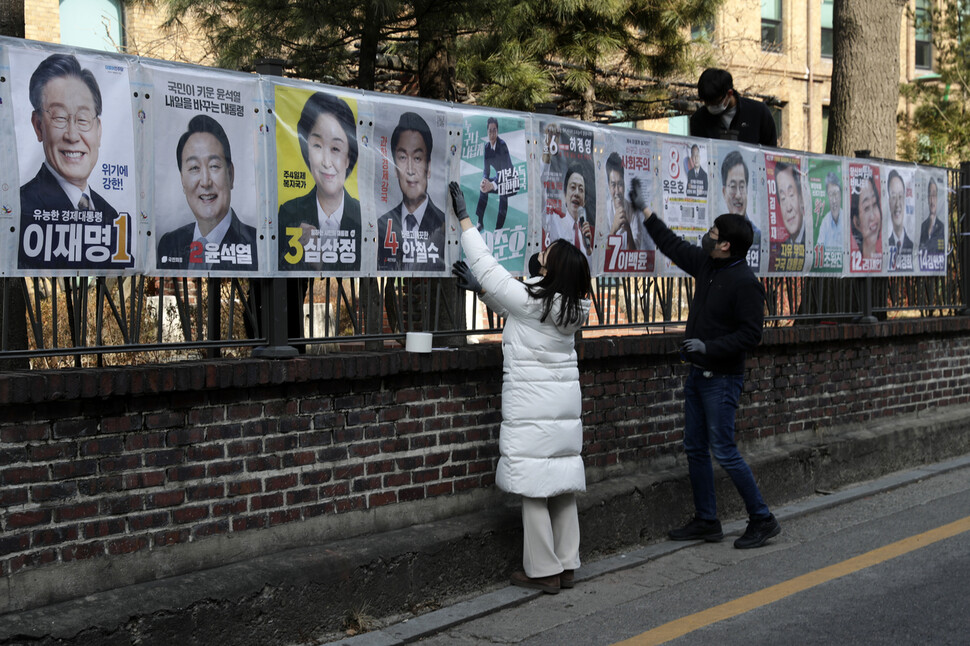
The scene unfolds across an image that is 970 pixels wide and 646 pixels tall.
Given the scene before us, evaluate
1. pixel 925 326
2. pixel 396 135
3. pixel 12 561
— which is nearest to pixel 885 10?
pixel 925 326

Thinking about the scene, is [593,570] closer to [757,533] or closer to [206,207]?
[757,533]

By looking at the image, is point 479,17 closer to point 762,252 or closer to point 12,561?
point 762,252

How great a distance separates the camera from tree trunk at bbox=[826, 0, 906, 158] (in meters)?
11.2

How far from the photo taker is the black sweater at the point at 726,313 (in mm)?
6812

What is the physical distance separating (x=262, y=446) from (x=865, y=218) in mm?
6158

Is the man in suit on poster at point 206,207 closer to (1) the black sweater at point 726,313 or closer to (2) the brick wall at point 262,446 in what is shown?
(2) the brick wall at point 262,446

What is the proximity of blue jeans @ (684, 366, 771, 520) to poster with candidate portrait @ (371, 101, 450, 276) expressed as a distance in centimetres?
192

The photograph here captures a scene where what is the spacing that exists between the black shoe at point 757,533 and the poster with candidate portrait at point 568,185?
74.6 inches

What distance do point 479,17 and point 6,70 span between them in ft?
18.4

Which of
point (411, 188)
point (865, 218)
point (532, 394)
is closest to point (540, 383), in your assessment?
point (532, 394)

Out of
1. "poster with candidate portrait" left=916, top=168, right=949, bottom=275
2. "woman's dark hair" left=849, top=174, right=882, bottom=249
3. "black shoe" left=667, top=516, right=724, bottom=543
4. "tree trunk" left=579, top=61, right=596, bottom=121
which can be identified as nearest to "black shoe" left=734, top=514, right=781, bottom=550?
"black shoe" left=667, top=516, right=724, bottom=543

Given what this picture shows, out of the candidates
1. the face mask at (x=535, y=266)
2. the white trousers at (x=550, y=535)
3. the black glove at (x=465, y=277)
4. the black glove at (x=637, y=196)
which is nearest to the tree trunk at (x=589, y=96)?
the black glove at (x=637, y=196)

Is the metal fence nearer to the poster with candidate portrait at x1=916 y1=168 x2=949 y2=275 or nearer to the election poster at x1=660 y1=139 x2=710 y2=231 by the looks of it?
the election poster at x1=660 y1=139 x2=710 y2=231

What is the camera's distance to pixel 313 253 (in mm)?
5582
